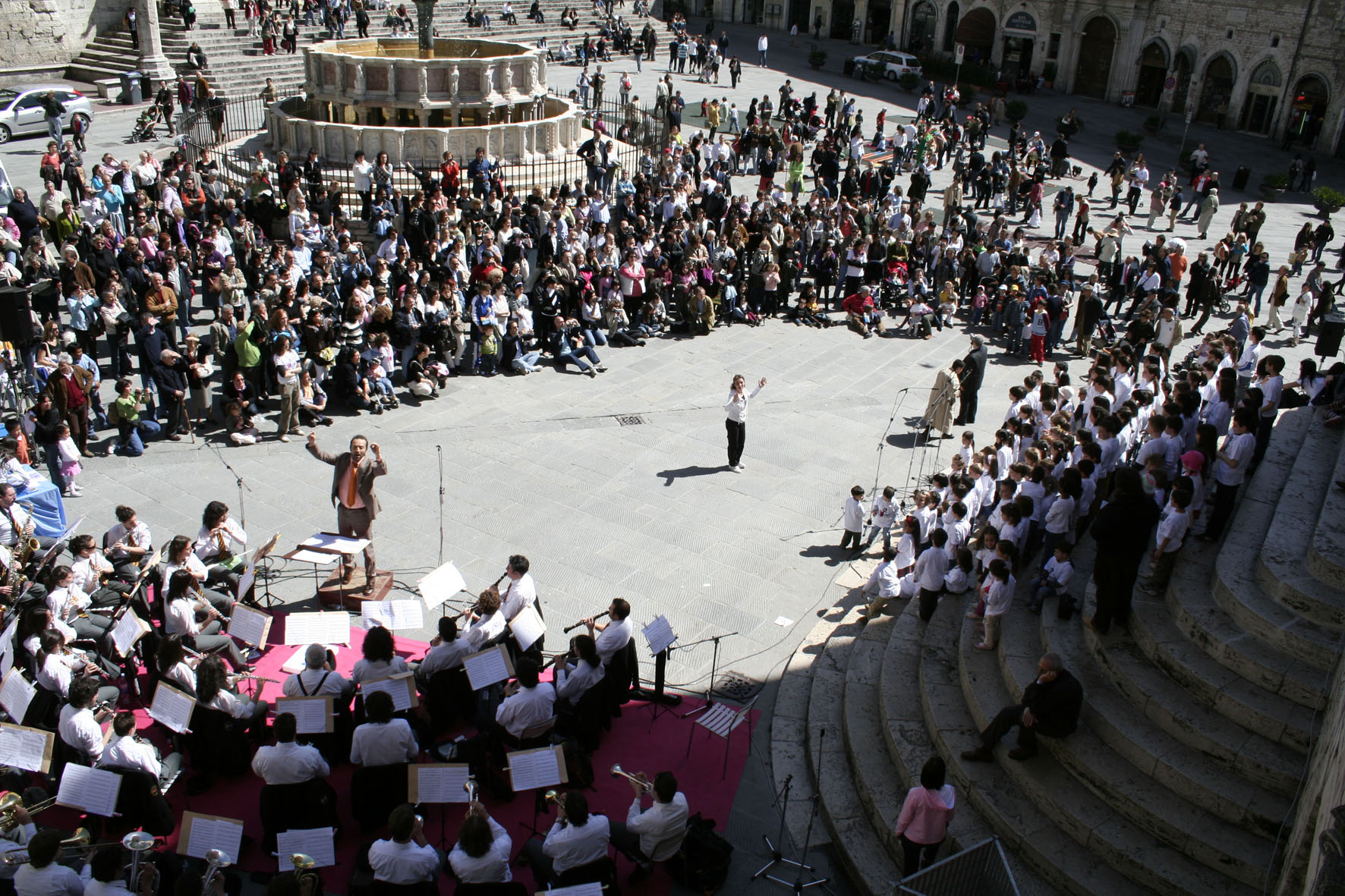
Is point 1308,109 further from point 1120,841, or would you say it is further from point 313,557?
point 313,557

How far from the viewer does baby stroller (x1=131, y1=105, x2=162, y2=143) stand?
2927 cm

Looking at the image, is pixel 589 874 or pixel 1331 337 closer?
pixel 589 874

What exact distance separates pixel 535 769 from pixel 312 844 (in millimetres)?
1620

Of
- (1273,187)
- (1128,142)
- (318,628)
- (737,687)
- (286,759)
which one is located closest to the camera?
(286,759)

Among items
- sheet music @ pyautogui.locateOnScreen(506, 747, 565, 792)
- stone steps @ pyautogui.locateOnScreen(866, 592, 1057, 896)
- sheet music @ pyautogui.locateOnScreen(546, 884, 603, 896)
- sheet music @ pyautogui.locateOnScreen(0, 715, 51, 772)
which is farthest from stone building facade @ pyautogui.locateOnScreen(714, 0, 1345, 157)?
sheet music @ pyautogui.locateOnScreen(0, 715, 51, 772)

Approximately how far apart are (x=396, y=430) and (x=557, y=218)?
6.72 meters

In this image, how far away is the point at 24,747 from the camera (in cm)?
783

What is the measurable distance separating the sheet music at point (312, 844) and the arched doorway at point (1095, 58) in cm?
4584

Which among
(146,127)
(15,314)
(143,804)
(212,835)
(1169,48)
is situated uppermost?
(1169,48)

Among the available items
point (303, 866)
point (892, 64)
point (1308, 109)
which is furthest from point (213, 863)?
point (892, 64)

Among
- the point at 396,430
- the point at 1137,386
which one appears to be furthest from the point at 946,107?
the point at 396,430

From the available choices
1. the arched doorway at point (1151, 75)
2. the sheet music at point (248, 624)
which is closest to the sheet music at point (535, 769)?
the sheet music at point (248, 624)

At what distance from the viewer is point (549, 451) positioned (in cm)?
1495

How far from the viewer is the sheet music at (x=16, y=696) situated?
818cm
